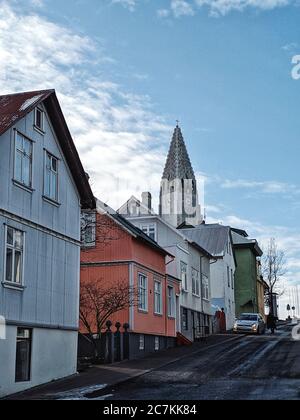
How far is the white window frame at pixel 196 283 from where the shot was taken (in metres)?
41.4

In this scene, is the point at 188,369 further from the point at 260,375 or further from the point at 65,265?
the point at 65,265

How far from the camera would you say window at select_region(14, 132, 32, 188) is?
1875cm

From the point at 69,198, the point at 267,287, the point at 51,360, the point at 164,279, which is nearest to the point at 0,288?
the point at 51,360

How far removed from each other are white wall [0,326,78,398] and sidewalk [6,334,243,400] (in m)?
0.29

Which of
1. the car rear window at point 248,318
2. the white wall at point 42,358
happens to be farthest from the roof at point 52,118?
the car rear window at point 248,318

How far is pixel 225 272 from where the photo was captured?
54156 mm

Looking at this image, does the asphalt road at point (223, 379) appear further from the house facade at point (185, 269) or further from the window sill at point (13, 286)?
the house facade at point (185, 269)

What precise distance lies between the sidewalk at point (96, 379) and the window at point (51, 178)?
5826 mm

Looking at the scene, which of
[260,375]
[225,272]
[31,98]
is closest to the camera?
[260,375]

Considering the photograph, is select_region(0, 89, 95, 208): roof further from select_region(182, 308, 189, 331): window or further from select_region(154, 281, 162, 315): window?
select_region(182, 308, 189, 331): window

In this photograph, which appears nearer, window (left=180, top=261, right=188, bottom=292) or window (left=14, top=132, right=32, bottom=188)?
window (left=14, top=132, right=32, bottom=188)

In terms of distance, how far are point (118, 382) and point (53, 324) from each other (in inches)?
122

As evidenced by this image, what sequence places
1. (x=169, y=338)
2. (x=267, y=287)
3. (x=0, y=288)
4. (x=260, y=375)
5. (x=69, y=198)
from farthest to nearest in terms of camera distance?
(x=267, y=287) < (x=169, y=338) < (x=69, y=198) < (x=260, y=375) < (x=0, y=288)

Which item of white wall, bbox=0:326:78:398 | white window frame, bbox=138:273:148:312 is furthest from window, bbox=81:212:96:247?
white wall, bbox=0:326:78:398
